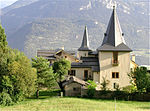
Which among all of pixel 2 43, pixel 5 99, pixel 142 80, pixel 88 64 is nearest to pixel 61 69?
pixel 88 64

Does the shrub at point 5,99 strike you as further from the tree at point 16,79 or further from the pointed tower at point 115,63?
the pointed tower at point 115,63

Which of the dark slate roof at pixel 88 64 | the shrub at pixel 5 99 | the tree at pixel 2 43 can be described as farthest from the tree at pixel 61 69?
the shrub at pixel 5 99

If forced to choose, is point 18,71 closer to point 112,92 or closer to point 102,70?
point 112,92

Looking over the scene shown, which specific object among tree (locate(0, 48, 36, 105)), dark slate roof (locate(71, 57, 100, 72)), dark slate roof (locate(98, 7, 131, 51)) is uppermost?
dark slate roof (locate(98, 7, 131, 51))

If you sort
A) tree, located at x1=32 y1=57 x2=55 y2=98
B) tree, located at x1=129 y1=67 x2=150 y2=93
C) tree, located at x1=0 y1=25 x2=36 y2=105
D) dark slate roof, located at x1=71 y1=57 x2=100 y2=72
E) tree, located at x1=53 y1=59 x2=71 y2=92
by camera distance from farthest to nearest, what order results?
dark slate roof, located at x1=71 y1=57 x2=100 y2=72 → tree, located at x1=53 y1=59 x2=71 y2=92 → tree, located at x1=32 y1=57 x2=55 y2=98 → tree, located at x1=129 y1=67 x2=150 y2=93 → tree, located at x1=0 y1=25 x2=36 y2=105

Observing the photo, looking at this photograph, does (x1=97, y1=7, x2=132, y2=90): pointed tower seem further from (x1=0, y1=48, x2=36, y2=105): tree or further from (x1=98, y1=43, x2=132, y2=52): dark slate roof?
(x1=0, y1=48, x2=36, y2=105): tree

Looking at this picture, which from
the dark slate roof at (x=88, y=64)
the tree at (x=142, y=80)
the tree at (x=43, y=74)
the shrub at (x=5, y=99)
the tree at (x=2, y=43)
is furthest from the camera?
the dark slate roof at (x=88, y=64)

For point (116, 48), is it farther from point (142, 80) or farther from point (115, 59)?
point (142, 80)

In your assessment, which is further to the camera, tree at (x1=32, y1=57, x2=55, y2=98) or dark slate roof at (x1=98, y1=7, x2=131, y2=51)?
dark slate roof at (x1=98, y1=7, x2=131, y2=51)

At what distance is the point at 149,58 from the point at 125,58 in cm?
11558

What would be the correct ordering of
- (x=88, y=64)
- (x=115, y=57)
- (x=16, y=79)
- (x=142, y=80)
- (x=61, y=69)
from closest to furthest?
(x=16, y=79) < (x=142, y=80) < (x=115, y=57) < (x=61, y=69) < (x=88, y=64)

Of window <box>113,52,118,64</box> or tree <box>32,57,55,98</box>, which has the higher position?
window <box>113,52,118,64</box>

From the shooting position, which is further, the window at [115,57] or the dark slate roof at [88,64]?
the dark slate roof at [88,64]

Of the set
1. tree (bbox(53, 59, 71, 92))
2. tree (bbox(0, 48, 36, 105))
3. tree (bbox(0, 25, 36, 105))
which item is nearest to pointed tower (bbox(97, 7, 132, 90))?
tree (bbox(53, 59, 71, 92))
